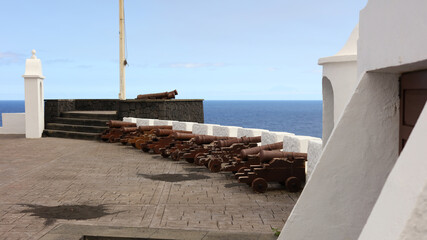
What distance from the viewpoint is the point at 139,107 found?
1969cm

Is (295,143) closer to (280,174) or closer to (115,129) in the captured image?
(280,174)

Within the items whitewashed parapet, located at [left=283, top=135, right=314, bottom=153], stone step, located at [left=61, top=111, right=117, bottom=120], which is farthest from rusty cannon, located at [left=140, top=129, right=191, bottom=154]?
stone step, located at [left=61, top=111, right=117, bottom=120]

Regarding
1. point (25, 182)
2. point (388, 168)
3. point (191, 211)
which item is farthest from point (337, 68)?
point (25, 182)

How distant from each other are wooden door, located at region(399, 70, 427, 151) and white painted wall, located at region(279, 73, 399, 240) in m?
0.11

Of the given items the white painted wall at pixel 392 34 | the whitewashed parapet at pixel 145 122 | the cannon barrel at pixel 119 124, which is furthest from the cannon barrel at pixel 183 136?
the white painted wall at pixel 392 34

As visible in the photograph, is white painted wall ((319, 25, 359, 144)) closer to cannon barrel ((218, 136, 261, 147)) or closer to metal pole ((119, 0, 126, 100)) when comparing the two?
cannon barrel ((218, 136, 261, 147))

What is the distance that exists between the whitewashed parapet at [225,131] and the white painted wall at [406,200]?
9756mm

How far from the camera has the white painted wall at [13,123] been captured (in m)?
21.8

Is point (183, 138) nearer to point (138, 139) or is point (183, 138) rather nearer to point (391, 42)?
point (138, 139)

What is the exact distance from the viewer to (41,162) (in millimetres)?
12000

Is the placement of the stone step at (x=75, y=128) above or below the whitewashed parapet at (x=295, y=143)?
below

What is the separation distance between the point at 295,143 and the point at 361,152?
194 inches

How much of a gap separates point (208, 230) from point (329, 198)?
2.05 metres

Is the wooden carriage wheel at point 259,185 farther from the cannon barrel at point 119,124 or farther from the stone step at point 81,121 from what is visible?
the stone step at point 81,121
